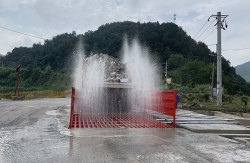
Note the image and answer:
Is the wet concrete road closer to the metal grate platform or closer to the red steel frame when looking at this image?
the metal grate platform

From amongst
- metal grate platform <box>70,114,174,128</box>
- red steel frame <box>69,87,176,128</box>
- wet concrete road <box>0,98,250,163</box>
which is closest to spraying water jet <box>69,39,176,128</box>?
red steel frame <box>69,87,176,128</box>

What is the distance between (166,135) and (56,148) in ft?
11.2

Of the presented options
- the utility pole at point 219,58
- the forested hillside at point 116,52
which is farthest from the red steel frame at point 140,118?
the forested hillside at point 116,52

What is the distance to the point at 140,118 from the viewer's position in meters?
12.0

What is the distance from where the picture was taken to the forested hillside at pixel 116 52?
53219 millimetres

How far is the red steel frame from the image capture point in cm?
955

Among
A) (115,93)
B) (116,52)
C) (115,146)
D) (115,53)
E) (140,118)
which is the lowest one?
(115,146)

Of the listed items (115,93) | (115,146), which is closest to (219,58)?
(115,93)

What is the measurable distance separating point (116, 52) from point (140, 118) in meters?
36.2

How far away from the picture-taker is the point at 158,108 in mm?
11766

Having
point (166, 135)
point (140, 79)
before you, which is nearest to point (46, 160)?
point (166, 135)

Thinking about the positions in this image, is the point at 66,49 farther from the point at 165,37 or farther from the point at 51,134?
the point at 51,134

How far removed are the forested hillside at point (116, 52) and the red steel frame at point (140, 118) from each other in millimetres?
33979

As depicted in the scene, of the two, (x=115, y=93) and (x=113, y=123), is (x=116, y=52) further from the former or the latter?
(x=113, y=123)
